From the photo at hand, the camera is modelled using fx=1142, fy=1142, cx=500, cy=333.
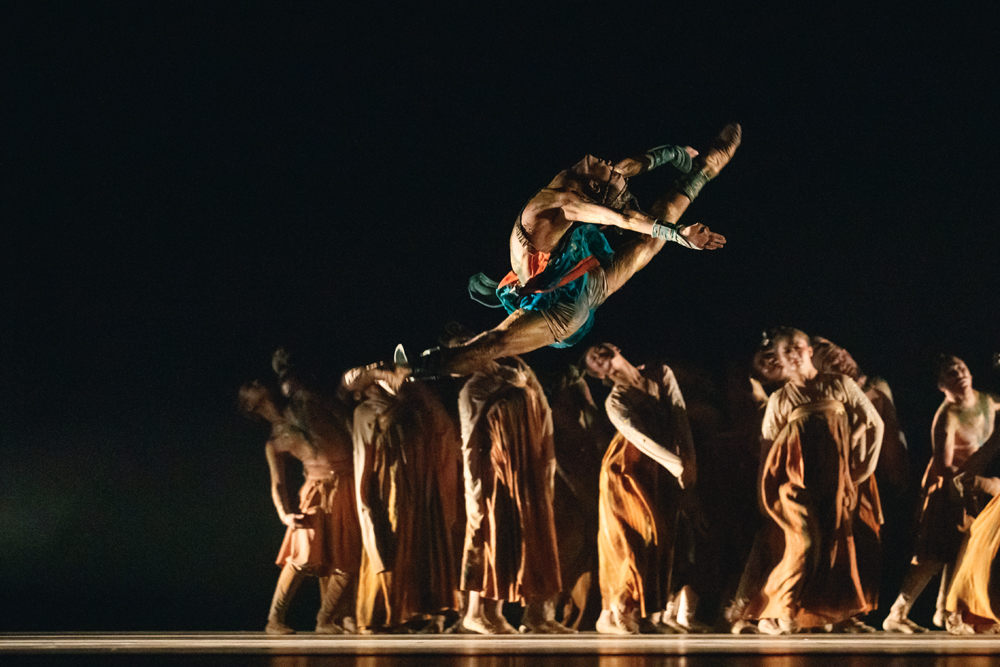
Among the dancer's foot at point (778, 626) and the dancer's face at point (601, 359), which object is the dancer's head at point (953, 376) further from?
the dancer's face at point (601, 359)

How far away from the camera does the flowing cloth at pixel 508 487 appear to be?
5562 mm

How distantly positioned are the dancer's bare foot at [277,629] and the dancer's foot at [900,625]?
294 cm

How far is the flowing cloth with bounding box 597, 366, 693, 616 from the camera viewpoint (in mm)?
5539

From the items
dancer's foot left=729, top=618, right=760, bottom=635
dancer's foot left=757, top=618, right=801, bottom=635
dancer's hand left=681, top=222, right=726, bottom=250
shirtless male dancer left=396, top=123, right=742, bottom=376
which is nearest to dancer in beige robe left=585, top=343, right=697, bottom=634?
dancer's foot left=729, top=618, right=760, bottom=635

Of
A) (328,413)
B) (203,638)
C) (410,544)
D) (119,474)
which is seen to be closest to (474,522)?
(410,544)

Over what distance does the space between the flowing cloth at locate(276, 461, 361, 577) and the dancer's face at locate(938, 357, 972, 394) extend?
118 inches

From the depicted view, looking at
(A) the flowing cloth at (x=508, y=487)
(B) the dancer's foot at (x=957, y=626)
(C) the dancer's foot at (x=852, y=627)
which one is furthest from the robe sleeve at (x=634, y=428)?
(B) the dancer's foot at (x=957, y=626)

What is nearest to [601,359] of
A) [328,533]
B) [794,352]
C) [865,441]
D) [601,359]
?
[601,359]

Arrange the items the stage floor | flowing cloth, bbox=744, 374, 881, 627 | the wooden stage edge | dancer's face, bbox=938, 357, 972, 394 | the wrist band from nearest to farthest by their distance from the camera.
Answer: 1. the stage floor
2. the wooden stage edge
3. the wrist band
4. flowing cloth, bbox=744, 374, 881, 627
5. dancer's face, bbox=938, 357, 972, 394

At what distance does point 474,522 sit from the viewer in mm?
5602

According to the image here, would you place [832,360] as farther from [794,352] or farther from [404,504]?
[404,504]

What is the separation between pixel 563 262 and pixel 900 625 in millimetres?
2407

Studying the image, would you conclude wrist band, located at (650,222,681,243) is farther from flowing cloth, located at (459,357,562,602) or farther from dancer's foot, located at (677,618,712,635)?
dancer's foot, located at (677,618,712,635)

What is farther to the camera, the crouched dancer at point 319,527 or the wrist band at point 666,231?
the crouched dancer at point 319,527
